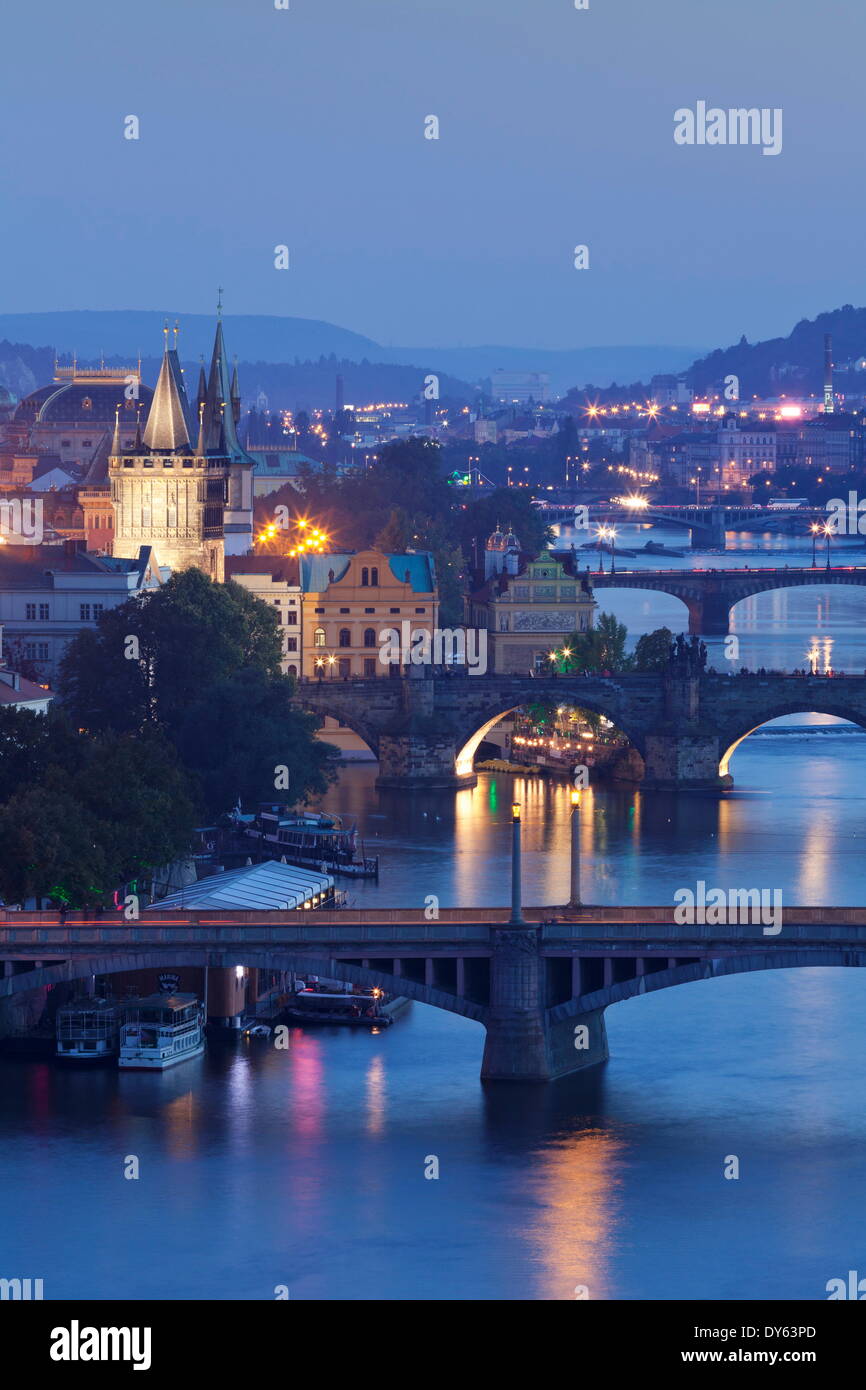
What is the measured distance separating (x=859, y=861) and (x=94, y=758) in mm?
16769

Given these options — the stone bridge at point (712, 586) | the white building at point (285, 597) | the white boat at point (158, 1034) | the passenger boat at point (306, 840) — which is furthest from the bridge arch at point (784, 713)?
the stone bridge at point (712, 586)

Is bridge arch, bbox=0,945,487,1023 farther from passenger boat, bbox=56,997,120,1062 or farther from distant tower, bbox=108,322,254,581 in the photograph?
distant tower, bbox=108,322,254,581

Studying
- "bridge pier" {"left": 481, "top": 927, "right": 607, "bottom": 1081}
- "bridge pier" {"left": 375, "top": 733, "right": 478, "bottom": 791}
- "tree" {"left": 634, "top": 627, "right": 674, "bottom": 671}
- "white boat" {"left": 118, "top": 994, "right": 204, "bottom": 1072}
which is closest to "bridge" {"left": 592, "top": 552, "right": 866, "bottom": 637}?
"tree" {"left": 634, "top": 627, "right": 674, "bottom": 671}

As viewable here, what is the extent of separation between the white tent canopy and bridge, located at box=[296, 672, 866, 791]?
72.6ft

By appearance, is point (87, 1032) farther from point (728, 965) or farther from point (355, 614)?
point (355, 614)

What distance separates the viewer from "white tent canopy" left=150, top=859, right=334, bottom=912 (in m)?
50.3

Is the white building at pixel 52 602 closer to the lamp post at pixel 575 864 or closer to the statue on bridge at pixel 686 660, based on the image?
the statue on bridge at pixel 686 660

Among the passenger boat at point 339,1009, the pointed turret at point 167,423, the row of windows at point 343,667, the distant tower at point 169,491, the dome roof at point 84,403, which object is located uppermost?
the dome roof at point 84,403

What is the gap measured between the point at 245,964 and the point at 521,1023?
3564 millimetres

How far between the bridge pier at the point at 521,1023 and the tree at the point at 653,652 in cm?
3892

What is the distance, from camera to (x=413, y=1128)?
4306 centimetres

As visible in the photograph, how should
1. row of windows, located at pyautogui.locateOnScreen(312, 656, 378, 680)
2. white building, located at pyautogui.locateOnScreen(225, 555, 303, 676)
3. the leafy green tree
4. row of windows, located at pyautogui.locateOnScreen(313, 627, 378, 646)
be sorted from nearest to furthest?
the leafy green tree, row of windows, located at pyautogui.locateOnScreen(312, 656, 378, 680), white building, located at pyautogui.locateOnScreen(225, 555, 303, 676), row of windows, located at pyautogui.locateOnScreen(313, 627, 378, 646)

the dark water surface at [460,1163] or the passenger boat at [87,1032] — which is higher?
the passenger boat at [87,1032]

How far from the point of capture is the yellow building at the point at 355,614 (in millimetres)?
87312
